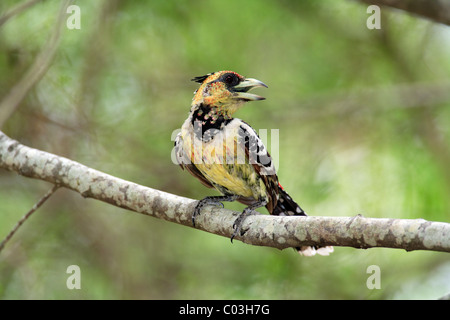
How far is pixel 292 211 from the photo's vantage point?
4.01 metres

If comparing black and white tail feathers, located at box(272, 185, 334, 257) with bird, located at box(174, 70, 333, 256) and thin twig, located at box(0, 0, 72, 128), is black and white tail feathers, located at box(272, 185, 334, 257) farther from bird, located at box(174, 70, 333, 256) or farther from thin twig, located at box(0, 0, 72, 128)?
thin twig, located at box(0, 0, 72, 128)

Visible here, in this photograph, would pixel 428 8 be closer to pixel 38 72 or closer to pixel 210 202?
pixel 210 202

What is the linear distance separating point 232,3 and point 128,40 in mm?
1301

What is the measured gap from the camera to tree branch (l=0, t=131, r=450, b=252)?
2.32 m

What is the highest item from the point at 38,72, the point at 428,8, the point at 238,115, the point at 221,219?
the point at 238,115

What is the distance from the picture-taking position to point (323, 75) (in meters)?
6.59

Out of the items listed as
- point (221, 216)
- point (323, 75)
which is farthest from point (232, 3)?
point (221, 216)

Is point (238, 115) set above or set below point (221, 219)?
above

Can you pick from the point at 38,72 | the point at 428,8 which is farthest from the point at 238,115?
the point at 428,8

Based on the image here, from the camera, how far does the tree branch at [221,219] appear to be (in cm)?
232

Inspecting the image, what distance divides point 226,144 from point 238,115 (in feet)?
8.05

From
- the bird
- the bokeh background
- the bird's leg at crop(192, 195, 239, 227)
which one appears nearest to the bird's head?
the bird

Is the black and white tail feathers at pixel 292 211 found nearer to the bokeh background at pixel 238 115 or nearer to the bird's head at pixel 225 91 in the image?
the bird's head at pixel 225 91

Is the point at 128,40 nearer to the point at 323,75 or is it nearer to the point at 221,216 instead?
the point at 323,75
